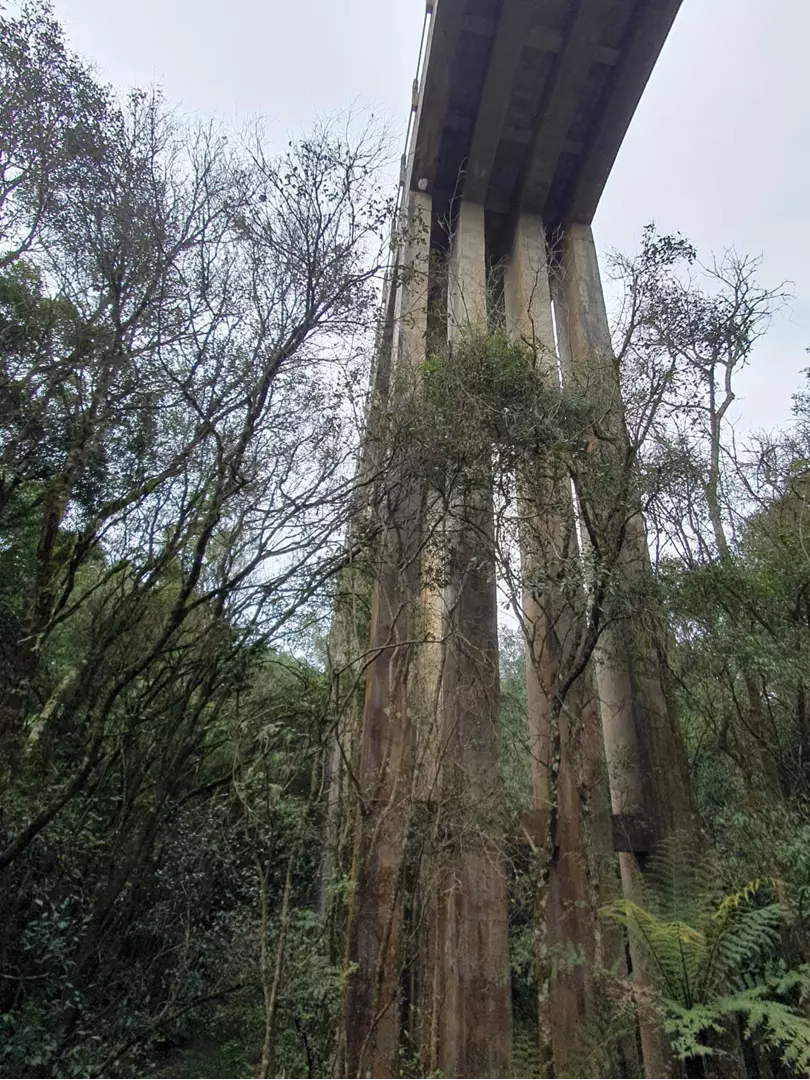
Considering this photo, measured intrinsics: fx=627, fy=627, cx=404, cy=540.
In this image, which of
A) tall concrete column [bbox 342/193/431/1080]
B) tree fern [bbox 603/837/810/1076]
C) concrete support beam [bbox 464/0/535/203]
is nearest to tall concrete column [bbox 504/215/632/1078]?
tree fern [bbox 603/837/810/1076]

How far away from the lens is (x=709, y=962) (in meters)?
4.00

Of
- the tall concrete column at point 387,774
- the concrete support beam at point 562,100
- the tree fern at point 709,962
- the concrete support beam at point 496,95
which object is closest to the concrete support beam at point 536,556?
the tree fern at point 709,962

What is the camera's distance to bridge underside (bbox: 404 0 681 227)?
31.4ft

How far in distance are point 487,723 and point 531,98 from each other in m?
10.3

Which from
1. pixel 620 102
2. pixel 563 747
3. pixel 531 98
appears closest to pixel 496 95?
pixel 531 98

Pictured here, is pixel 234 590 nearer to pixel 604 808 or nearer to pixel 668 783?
pixel 604 808

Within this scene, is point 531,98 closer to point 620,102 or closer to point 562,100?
point 562,100

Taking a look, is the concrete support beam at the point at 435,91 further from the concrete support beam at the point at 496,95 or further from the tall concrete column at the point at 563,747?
the tall concrete column at the point at 563,747

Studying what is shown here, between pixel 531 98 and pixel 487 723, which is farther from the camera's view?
pixel 531 98

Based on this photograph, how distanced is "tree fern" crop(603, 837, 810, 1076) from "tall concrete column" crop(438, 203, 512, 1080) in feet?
4.29

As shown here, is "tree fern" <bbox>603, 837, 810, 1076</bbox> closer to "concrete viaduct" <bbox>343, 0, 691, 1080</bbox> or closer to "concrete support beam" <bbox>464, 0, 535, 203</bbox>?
"concrete viaduct" <bbox>343, 0, 691, 1080</bbox>

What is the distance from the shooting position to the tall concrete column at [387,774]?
4.65 m

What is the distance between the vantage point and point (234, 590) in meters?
6.27

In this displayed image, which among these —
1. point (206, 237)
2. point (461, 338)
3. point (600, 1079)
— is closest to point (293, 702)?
point (600, 1079)
